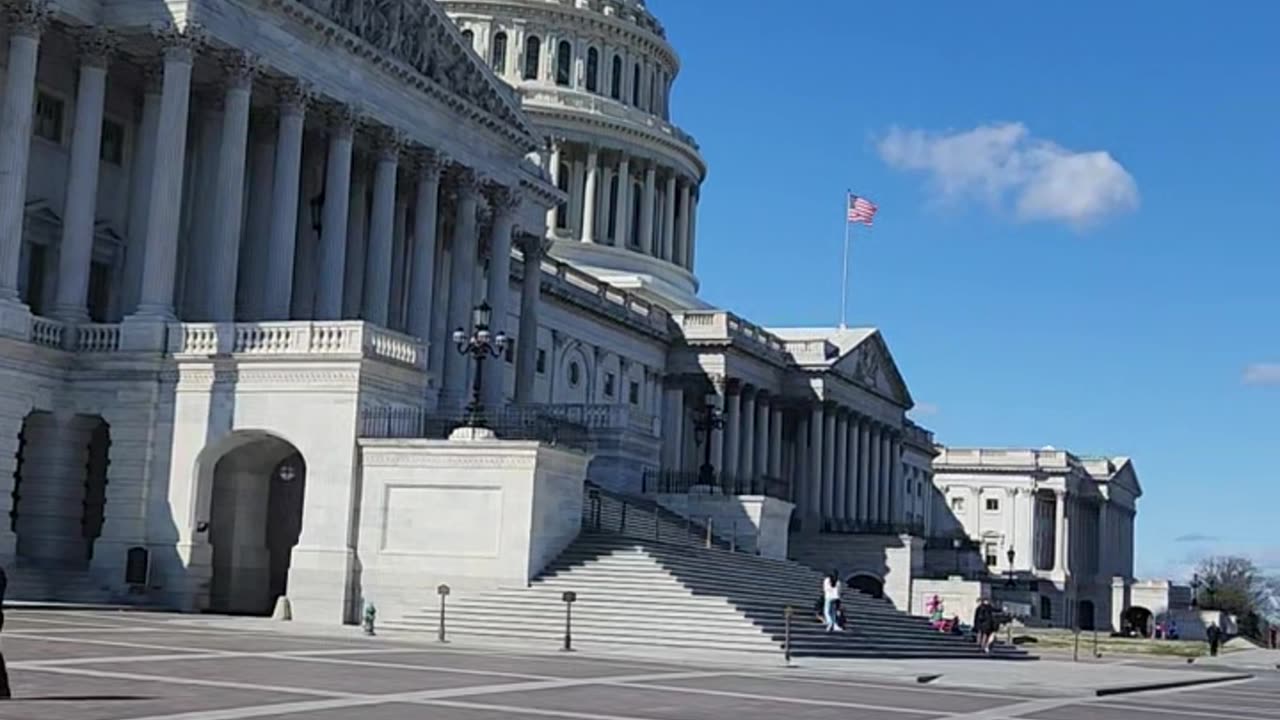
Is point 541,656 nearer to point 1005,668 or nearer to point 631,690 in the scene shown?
point 631,690

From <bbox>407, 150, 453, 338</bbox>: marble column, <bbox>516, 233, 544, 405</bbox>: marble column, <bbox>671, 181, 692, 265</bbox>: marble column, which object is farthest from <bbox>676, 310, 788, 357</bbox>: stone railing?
<bbox>407, 150, 453, 338</bbox>: marble column

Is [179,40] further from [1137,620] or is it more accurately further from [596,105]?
[1137,620]

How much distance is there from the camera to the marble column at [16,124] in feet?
163

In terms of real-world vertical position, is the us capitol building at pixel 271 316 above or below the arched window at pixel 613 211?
below

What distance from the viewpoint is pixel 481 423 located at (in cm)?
5250

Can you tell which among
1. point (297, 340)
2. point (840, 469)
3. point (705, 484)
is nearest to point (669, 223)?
point (840, 469)

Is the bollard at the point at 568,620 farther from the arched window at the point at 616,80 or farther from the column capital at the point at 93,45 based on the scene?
the arched window at the point at 616,80

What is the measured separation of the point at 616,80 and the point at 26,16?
8189 cm

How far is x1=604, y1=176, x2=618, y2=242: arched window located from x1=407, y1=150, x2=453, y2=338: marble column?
194 feet

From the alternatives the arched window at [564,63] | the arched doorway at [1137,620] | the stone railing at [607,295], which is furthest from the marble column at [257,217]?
the arched doorway at [1137,620]

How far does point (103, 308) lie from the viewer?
186ft

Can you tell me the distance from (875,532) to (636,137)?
3013 cm

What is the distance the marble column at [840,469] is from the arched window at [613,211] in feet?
A: 63.9

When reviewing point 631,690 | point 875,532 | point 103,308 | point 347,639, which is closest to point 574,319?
point 875,532
